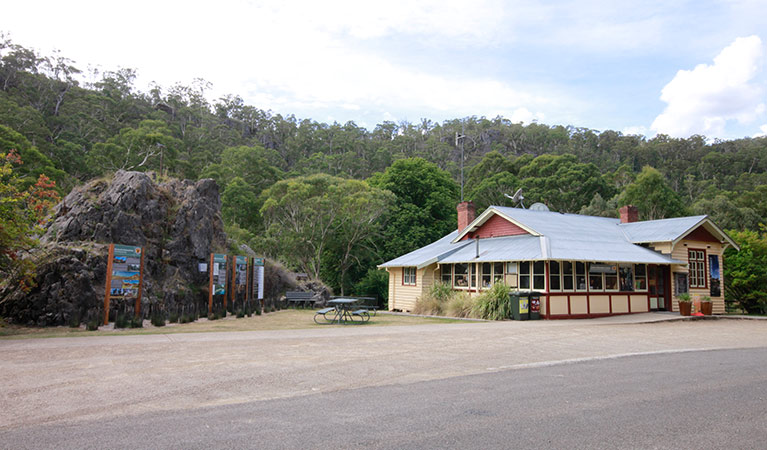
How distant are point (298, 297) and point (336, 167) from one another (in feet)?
145

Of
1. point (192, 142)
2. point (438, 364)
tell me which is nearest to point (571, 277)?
point (438, 364)

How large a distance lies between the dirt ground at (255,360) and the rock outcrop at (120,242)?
451 centimetres

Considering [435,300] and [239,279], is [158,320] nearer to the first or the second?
[239,279]

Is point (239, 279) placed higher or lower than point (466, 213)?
lower

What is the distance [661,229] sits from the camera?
2392 cm

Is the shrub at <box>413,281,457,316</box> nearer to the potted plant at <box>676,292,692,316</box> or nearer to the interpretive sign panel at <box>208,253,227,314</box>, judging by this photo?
the interpretive sign panel at <box>208,253,227,314</box>

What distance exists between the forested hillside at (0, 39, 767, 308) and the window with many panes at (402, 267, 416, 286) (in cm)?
842

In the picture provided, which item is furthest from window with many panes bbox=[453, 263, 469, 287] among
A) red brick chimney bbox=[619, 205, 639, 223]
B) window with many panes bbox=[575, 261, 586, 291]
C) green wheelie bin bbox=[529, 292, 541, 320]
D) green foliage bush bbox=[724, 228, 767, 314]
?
green foliage bush bbox=[724, 228, 767, 314]

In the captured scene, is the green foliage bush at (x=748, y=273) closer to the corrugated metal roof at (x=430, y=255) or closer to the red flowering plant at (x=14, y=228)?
the corrugated metal roof at (x=430, y=255)

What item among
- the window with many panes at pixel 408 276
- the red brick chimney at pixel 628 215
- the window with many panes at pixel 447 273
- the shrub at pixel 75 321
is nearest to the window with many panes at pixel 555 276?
the window with many panes at pixel 447 273

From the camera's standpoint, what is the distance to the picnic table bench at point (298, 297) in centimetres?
2775

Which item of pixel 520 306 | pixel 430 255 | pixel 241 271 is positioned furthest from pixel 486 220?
pixel 241 271

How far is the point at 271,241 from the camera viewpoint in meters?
37.8

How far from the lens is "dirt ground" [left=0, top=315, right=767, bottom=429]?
20.6 ft
